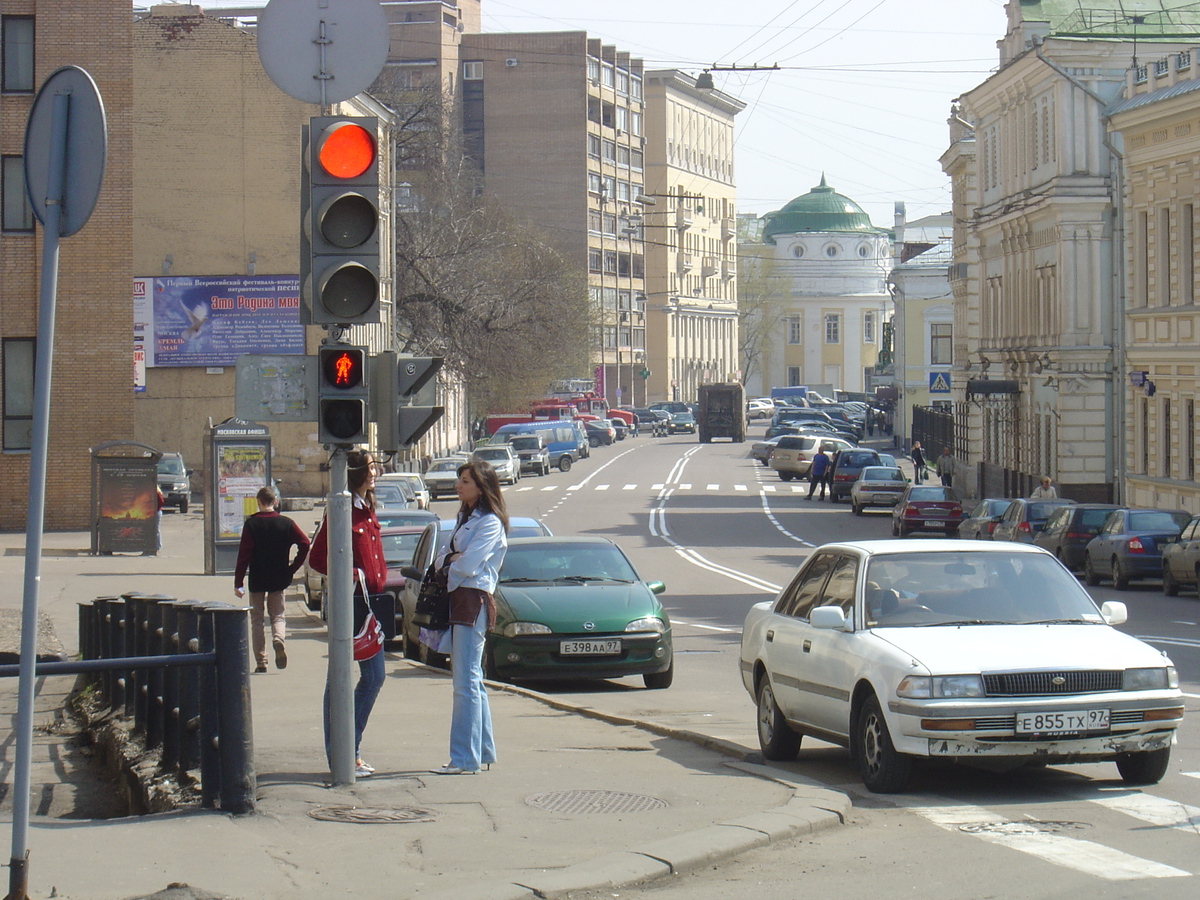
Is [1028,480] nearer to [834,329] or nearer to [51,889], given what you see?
[51,889]

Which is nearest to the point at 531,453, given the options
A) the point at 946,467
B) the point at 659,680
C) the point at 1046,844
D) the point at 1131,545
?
the point at 946,467

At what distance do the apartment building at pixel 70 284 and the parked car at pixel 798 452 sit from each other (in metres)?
32.9

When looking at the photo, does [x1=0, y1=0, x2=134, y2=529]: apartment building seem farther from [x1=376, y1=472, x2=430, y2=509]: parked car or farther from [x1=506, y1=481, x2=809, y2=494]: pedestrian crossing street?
[x1=506, y1=481, x2=809, y2=494]: pedestrian crossing street

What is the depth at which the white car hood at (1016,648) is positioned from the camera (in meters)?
8.10

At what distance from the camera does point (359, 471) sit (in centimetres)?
946

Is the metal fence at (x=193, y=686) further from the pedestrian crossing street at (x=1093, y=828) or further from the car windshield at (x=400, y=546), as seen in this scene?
the car windshield at (x=400, y=546)

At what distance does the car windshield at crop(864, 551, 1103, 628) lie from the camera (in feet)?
29.0

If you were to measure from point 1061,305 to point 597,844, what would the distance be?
36551mm

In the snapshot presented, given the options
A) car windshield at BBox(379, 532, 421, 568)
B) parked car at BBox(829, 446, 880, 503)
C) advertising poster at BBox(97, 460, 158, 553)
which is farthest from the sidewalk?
parked car at BBox(829, 446, 880, 503)

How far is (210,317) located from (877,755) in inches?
1573

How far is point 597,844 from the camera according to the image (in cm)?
689

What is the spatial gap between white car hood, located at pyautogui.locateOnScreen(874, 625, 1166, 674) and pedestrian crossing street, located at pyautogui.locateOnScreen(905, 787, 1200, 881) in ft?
2.29

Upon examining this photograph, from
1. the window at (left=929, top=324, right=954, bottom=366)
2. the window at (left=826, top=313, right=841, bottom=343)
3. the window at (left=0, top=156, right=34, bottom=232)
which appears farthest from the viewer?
the window at (left=826, top=313, right=841, bottom=343)

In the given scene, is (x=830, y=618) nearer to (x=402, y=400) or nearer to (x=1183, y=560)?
(x=402, y=400)
